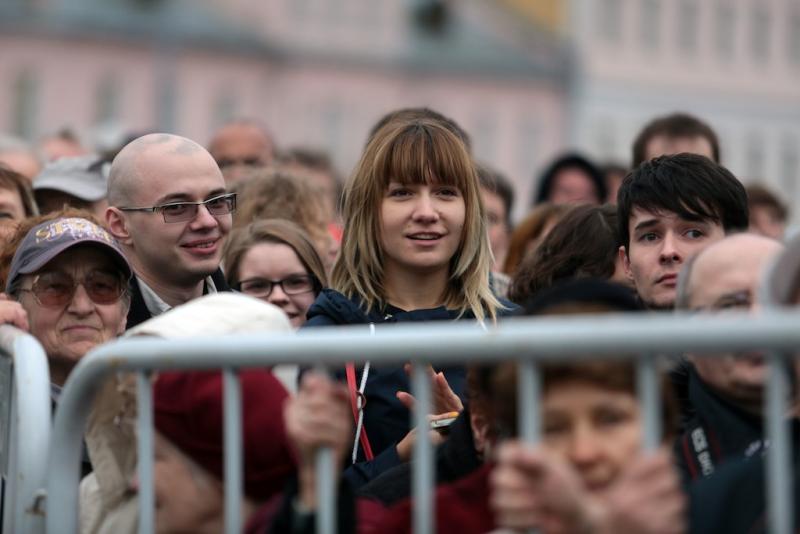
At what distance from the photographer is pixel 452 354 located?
318 centimetres

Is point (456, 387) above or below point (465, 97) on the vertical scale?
below

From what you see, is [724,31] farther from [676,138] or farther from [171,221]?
[171,221]

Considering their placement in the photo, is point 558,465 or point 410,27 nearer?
point 558,465

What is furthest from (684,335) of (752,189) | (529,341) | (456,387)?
(752,189)

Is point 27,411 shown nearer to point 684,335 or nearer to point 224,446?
point 224,446

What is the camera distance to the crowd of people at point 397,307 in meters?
3.26

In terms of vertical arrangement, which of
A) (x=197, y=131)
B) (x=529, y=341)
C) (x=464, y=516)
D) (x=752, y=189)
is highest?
(x=197, y=131)

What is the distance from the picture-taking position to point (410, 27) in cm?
6266

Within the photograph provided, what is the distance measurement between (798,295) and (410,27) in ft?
196

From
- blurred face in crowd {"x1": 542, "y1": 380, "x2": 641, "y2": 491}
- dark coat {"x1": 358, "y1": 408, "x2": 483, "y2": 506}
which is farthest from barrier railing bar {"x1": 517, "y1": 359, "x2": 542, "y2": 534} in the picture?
dark coat {"x1": 358, "y1": 408, "x2": 483, "y2": 506}

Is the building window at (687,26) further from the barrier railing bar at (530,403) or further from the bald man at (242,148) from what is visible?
the barrier railing bar at (530,403)

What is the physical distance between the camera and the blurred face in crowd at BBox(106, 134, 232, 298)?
574 cm

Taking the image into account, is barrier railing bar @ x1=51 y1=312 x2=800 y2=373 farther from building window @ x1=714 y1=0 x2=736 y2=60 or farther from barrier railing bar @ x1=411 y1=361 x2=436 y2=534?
building window @ x1=714 y1=0 x2=736 y2=60

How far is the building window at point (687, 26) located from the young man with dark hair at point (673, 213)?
61.2m
